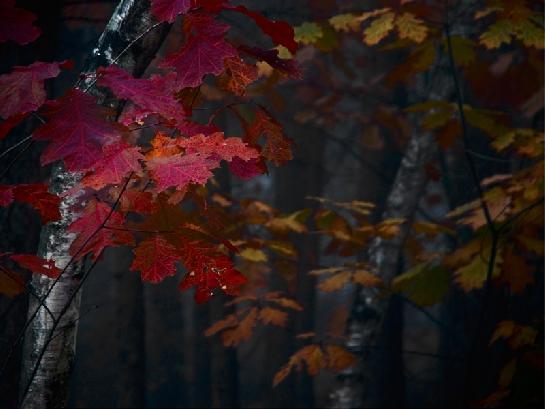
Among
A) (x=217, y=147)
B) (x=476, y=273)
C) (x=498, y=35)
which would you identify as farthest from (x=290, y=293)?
(x=217, y=147)

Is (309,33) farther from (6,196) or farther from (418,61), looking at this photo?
(6,196)

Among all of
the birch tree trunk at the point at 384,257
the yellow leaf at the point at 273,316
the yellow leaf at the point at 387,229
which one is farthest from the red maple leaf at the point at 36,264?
the birch tree trunk at the point at 384,257

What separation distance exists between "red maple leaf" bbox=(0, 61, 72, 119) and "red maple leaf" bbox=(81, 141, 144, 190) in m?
0.29

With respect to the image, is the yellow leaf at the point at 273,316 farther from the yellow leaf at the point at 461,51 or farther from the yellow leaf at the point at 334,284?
the yellow leaf at the point at 461,51

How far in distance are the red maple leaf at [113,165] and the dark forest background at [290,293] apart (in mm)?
2485

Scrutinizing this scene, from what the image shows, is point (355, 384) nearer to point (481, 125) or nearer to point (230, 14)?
point (481, 125)

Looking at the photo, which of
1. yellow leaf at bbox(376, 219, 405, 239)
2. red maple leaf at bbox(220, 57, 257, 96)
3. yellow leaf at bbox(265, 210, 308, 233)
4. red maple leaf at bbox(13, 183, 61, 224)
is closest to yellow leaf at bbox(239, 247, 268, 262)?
yellow leaf at bbox(265, 210, 308, 233)

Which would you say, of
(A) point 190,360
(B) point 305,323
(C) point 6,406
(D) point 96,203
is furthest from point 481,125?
(A) point 190,360

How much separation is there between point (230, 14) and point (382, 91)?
3.43m

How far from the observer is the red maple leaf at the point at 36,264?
7.73 feet

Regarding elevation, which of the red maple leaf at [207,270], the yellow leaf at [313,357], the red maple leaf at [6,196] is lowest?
the yellow leaf at [313,357]

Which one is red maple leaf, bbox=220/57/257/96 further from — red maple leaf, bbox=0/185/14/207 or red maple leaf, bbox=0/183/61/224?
red maple leaf, bbox=0/185/14/207

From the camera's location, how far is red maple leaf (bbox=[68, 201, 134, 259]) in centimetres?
241

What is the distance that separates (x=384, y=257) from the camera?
6.05m
